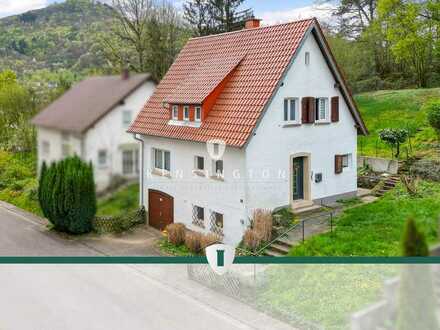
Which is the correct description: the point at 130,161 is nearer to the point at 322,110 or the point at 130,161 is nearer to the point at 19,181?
the point at 19,181

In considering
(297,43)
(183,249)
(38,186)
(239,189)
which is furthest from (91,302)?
(297,43)

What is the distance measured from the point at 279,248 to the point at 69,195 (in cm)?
65

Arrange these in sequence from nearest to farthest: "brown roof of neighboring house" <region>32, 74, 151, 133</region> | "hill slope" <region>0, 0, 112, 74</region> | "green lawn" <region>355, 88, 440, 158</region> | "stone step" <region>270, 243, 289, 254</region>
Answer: "brown roof of neighboring house" <region>32, 74, 151, 133</region> < "hill slope" <region>0, 0, 112, 74</region> < "green lawn" <region>355, 88, 440, 158</region> < "stone step" <region>270, 243, 289, 254</region>

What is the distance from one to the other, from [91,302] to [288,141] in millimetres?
1585

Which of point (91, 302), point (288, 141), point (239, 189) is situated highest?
point (288, 141)

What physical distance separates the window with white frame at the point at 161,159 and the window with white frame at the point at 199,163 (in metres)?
0.08

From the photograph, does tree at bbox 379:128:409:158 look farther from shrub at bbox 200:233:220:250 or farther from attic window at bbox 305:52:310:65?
shrub at bbox 200:233:220:250

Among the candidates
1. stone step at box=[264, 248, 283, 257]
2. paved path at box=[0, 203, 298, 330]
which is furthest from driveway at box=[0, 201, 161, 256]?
→ paved path at box=[0, 203, 298, 330]

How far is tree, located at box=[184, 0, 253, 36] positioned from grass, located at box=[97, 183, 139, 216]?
1.57 feet

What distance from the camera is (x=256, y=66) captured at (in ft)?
4.76

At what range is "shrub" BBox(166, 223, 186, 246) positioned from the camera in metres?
1.63

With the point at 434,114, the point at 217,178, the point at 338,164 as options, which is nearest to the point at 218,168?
the point at 217,178

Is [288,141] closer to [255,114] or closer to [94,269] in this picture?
[255,114]

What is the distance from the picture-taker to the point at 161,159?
1.54m
